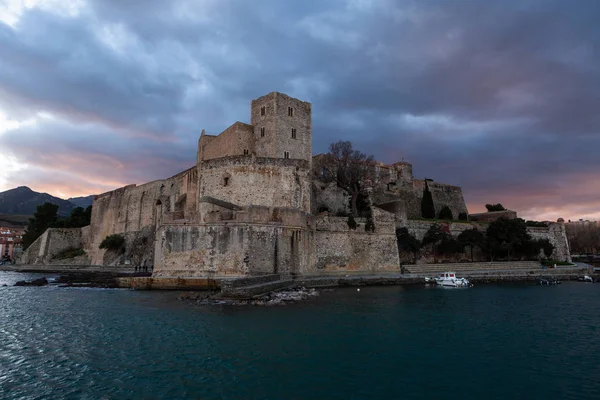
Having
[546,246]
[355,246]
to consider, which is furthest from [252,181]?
[546,246]

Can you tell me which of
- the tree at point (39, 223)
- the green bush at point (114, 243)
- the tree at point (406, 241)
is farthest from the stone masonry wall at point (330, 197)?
the tree at point (39, 223)

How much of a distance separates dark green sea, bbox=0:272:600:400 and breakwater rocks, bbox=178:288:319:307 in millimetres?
733

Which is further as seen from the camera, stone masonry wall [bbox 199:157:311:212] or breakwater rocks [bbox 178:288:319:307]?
stone masonry wall [bbox 199:157:311:212]

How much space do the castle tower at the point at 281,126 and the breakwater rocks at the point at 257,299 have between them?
→ 39.2 feet

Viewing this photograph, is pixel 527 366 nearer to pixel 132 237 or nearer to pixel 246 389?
pixel 246 389

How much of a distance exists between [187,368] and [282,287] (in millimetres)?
11263

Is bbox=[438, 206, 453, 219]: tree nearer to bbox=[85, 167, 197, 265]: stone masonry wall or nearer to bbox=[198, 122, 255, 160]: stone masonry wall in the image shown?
bbox=[198, 122, 255, 160]: stone masonry wall

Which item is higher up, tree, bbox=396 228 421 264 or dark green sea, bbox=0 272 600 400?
tree, bbox=396 228 421 264

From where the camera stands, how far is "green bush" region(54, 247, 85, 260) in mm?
45588

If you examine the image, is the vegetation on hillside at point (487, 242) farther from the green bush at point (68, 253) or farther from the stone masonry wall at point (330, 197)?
the green bush at point (68, 253)

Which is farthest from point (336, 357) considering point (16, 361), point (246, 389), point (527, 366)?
point (16, 361)

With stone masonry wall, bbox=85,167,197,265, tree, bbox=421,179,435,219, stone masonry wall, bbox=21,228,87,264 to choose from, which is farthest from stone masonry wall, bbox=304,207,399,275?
stone masonry wall, bbox=21,228,87,264

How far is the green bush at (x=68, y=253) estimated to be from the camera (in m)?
45.6

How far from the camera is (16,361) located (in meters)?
8.52
